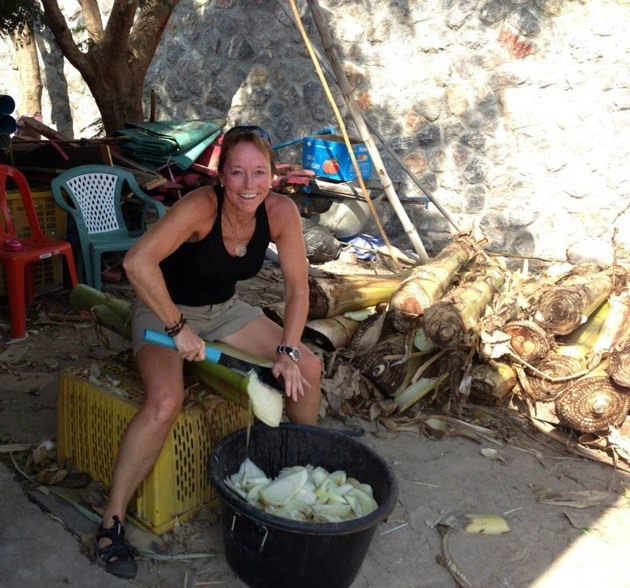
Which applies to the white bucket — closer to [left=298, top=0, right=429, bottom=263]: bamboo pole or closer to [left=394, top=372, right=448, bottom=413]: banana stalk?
[left=298, top=0, right=429, bottom=263]: bamboo pole

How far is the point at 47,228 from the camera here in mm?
5730

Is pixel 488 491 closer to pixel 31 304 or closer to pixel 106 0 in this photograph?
pixel 31 304

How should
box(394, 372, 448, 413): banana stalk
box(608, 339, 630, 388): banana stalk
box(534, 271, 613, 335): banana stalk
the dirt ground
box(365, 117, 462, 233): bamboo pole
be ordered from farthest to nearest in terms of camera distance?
box(365, 117, 462, 233): bamboo pole
box(534, 271, 613, 335): banana stalk
box(394, 372, 448, 413): banana stalk
box(608, 339, 630, 388): banana stalk
the dirt ground

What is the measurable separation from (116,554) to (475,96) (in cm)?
628

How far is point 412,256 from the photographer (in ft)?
24.9

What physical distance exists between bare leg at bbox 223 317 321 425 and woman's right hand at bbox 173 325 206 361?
15.9 inches

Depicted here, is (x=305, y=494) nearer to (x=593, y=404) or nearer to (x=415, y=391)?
(x=415, y=391)

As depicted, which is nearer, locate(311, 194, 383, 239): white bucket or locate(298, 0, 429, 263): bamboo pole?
locate(298, 0, 429, 263): bamboo pole

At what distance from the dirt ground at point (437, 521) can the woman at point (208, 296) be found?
27 cm

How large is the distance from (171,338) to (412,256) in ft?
16.7

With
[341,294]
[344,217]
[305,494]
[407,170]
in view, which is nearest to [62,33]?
[344,217]

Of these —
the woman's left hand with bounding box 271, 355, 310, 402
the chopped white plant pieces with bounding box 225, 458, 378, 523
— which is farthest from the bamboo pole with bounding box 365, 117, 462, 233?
the chopped white plant pieces with bounding box 225, 458, 378, 523

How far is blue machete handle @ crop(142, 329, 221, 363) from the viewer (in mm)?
2791

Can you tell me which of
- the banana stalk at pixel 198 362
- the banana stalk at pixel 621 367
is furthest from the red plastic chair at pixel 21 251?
the banana stalk at pixel 621 367
